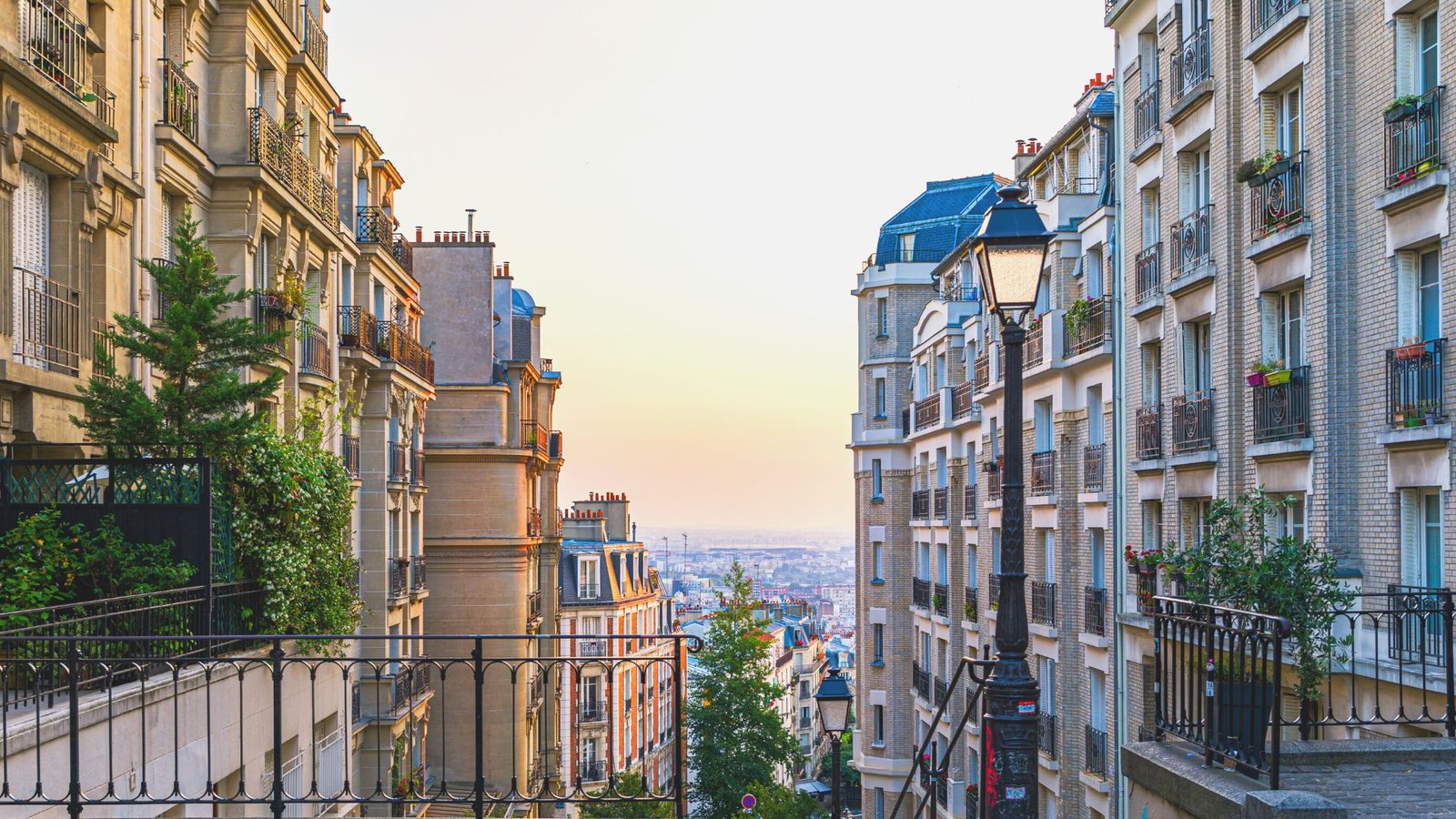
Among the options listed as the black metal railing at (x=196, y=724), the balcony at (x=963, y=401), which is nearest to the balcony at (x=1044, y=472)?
the balcony at (x=963, y=401)

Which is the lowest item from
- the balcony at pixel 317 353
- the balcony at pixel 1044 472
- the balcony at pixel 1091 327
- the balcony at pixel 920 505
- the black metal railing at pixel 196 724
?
the black metal railing at pixel 196 724

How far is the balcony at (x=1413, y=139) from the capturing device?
52.4 ft

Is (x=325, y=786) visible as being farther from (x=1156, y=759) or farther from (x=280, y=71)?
(x=1156, y=759)

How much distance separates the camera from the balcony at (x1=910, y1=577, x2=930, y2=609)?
43.4 m

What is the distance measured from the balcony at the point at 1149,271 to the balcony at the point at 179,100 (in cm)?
1598

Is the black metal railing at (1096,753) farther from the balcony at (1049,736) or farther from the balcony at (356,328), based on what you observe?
the balcony at (356,328)

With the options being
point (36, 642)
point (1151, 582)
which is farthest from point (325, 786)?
point (1151, 582)

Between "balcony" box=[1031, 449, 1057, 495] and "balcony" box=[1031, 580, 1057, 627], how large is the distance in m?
2.03

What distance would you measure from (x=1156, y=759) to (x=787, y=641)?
5168 inches

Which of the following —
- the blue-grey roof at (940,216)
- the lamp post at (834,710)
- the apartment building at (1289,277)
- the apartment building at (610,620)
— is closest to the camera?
the apartment building at (1289,277)

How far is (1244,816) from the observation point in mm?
7578

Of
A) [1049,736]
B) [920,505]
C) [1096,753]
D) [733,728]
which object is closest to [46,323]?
Answer: [1096,753]

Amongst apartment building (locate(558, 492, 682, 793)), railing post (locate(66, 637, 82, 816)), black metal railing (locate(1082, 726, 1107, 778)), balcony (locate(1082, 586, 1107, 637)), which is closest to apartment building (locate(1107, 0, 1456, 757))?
balcony (locate(1082, 586, 1107, 637))

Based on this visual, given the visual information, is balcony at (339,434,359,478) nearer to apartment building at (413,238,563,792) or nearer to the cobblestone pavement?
apartment building at (413,238,563,792)
